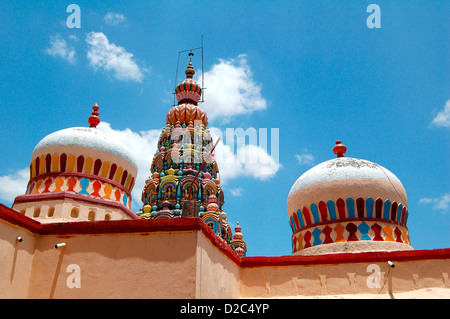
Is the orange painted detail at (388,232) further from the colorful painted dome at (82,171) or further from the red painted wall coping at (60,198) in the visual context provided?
the red painted wall coping at (60,198)

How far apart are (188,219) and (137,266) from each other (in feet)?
3.80

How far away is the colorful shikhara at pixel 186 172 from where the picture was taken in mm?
31438

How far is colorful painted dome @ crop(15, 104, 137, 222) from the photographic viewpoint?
1152 cm

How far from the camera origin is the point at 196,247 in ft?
22.4

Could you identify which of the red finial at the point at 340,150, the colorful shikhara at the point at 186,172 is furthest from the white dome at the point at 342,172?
the colorful shikhara at the point at 186,172

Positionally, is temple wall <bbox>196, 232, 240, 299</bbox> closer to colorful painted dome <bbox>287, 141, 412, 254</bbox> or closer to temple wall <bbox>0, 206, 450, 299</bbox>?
temple wall <bbox>0, 206, 450, 299</bbox>

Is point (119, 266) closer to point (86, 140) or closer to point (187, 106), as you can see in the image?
point (86, 140)

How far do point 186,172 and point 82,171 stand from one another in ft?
70.1

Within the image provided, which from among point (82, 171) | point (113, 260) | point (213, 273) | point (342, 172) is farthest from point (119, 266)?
point (342, 172)

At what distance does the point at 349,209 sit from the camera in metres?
12.1
